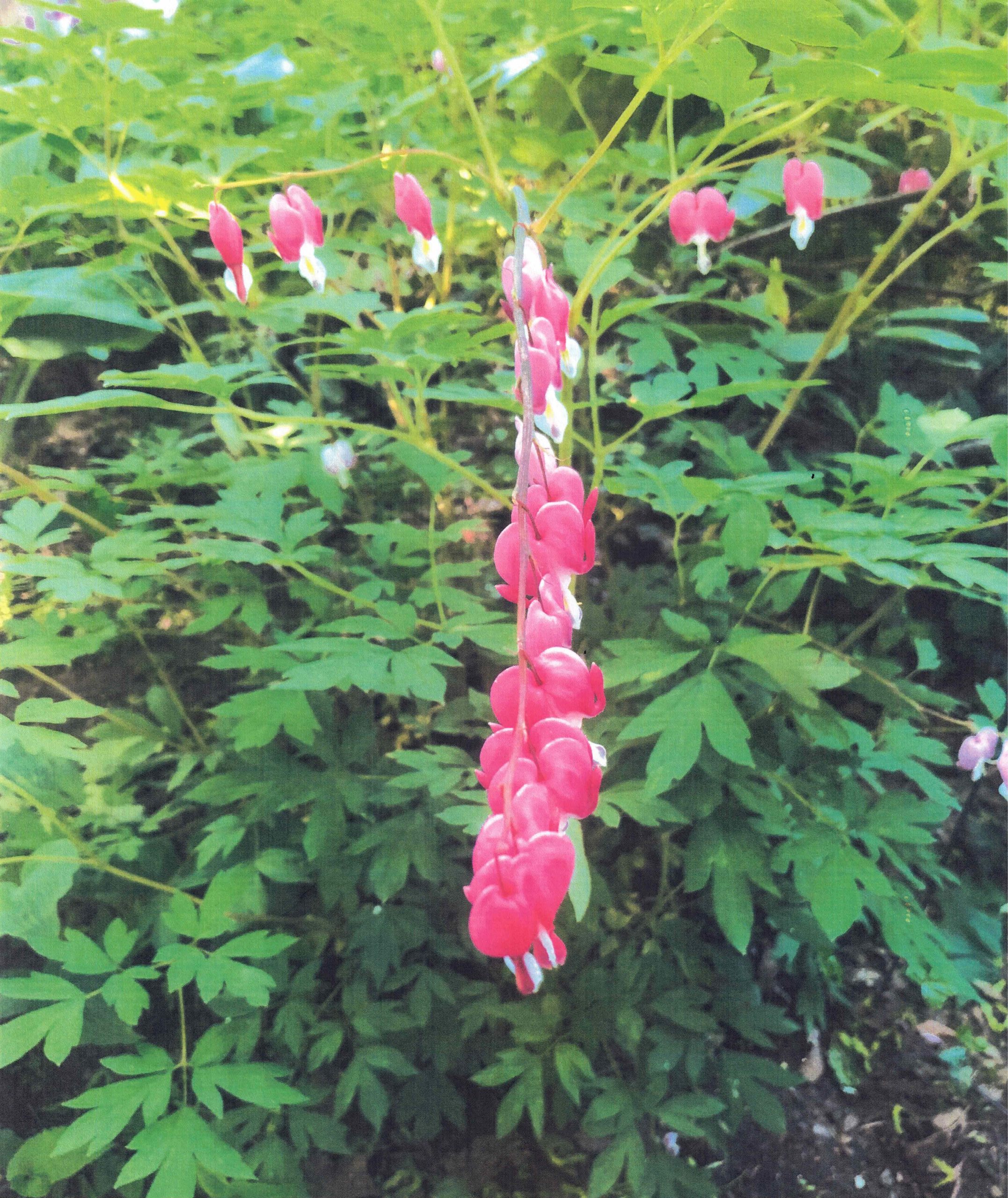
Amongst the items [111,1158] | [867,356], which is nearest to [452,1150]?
[111,1158]

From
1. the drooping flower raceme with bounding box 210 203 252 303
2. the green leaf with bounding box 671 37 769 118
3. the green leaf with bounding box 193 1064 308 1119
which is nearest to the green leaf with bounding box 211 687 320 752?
the green leaf with bounding box 193 1064 308 1119

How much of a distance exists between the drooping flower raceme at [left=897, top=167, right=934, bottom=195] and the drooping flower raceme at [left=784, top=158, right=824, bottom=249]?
1.71 ft

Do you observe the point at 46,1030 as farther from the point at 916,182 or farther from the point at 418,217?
the point at 916,182

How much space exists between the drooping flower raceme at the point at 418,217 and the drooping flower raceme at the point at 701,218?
1.09ft

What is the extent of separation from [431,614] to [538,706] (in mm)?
689

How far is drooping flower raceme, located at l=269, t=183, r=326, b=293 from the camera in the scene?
90 centimetres

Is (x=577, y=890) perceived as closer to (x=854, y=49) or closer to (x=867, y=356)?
(x=854, y=49)

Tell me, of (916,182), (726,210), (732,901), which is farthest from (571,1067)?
(916,182)

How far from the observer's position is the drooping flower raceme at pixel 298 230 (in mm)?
896

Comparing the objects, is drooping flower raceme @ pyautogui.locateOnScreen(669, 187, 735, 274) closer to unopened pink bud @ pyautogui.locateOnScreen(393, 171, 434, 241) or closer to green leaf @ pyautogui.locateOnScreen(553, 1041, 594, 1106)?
unopened pink bud @ pyautogui.locateOnScreen(393, 171, 434, 241)

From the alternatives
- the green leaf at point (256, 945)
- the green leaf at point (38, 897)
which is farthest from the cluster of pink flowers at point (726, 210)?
the green leaf at point (38, 897)

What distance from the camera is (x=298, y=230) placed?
2.99 ft

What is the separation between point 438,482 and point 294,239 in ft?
1.13

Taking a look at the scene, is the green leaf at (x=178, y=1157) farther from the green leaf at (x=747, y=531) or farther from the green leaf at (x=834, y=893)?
the green leaf at (x=747, y=531)
